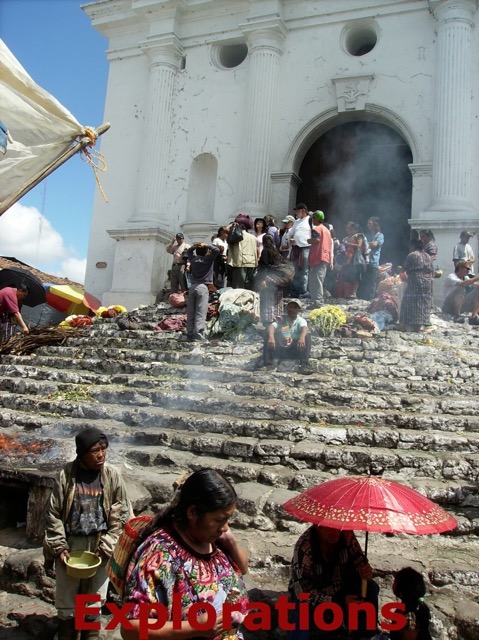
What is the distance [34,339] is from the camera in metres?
9.45

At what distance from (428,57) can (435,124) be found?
1719mm

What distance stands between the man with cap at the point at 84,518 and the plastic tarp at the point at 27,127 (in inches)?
159

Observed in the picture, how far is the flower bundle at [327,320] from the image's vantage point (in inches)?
332

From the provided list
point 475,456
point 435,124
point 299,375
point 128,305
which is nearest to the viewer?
point 475,456

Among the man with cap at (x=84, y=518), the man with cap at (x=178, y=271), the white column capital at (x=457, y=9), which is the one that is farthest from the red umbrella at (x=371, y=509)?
the white column capital at (x=457, y=9)

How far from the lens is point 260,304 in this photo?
880 centimetres

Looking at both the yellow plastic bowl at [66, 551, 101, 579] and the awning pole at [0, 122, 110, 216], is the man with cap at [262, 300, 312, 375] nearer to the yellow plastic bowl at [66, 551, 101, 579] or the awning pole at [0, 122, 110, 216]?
the awning pole at [0, 122, 110, 216]

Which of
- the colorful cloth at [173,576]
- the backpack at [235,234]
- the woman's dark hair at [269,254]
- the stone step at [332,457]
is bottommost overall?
the colorful cloth at [173,576]

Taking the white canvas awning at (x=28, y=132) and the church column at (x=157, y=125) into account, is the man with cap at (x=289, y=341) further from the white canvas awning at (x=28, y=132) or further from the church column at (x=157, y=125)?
the church column at (x=157, y=125)

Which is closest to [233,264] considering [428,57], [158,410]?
[158,410]

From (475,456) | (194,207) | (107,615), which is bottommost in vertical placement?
(107,615)

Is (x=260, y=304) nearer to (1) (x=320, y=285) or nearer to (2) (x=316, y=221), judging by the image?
(1) (x=320, y=285)

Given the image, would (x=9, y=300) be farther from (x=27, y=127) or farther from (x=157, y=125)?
(x=157, y=125)

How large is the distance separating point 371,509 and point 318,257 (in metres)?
7.32
